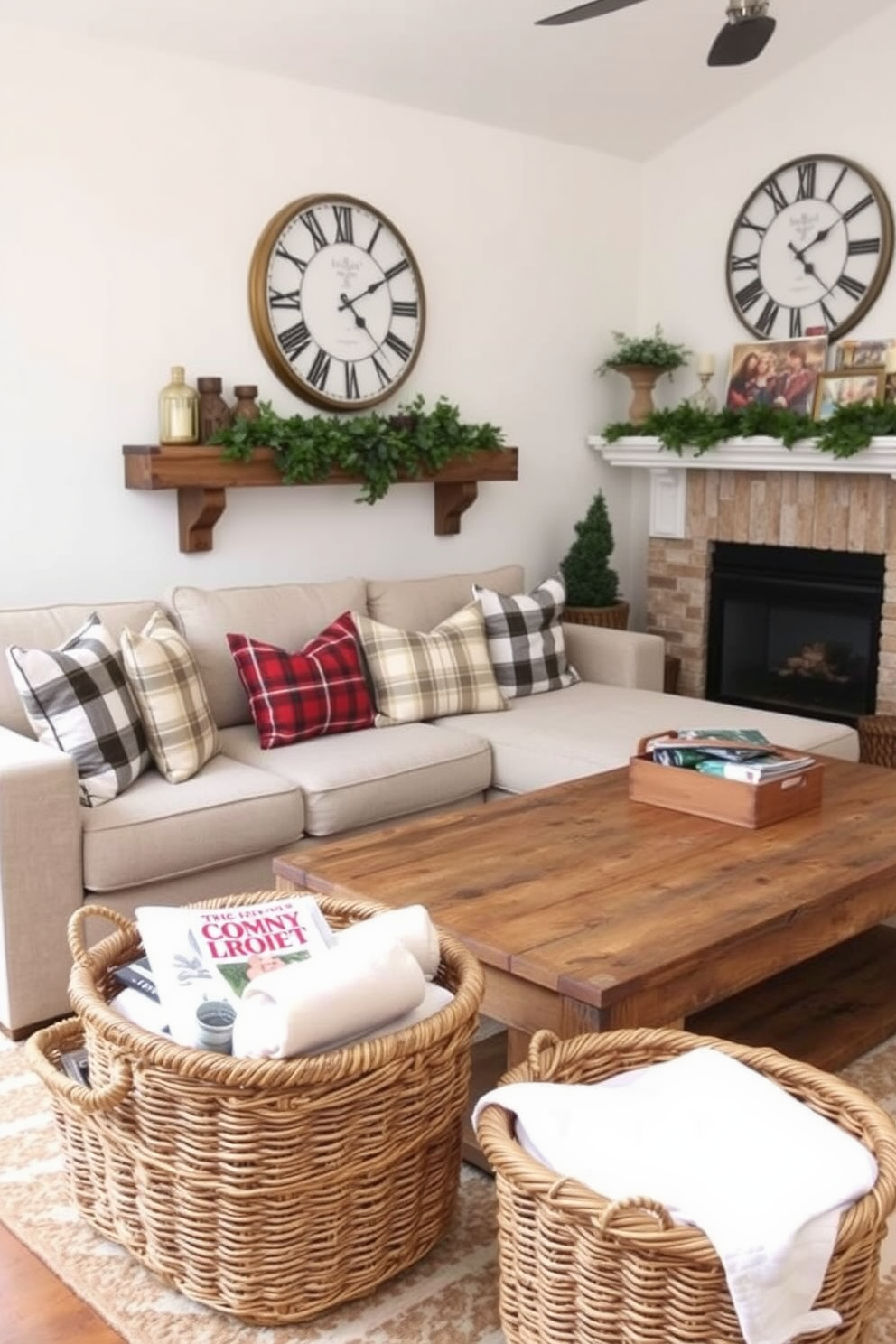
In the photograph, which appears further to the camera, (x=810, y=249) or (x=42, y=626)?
(x=810, y=249)

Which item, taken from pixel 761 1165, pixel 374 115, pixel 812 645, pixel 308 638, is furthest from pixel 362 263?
pixel 761 1165

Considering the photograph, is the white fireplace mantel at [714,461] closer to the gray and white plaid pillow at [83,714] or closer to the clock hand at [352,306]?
the clock hand at [352,306]

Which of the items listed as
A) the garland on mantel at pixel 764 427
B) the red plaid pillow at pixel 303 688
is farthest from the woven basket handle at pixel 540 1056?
the garland on mantel at pixel 764 427

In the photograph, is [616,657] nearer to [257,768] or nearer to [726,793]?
[257,768]

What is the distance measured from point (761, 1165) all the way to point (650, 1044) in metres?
0.38

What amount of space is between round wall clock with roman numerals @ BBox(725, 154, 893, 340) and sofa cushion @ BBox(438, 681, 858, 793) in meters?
1.69

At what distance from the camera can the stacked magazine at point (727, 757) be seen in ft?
9.47

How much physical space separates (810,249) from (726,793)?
9.13 feet

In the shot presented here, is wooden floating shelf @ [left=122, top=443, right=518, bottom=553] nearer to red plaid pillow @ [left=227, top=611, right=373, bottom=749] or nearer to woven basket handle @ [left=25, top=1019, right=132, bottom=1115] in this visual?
red plaid pillow @ [left=227, top=611, right=373, bottom=749]

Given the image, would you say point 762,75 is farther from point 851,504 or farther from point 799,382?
point 851,504

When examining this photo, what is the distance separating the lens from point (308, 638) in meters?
4.02

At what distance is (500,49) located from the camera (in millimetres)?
4281

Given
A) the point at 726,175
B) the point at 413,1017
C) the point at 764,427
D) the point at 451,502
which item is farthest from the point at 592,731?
the point at 726,175

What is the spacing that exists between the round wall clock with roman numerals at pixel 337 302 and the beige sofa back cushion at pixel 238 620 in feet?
2.46
